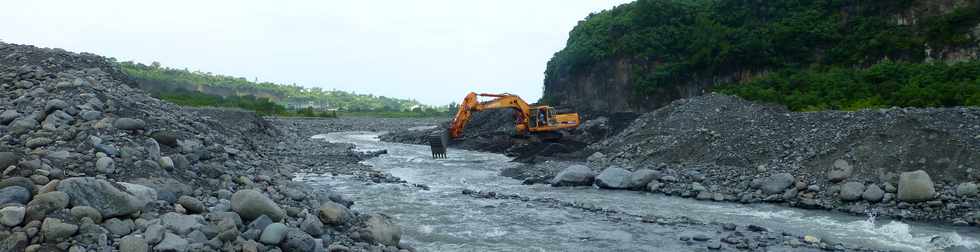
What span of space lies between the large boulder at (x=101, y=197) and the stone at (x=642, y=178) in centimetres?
1300

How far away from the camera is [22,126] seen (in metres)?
8.23

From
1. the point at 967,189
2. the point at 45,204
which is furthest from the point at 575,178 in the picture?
the point at 45,204

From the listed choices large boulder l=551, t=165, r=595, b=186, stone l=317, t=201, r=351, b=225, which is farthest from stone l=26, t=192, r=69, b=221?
large boulder l=551, t=165, r=595, b=186

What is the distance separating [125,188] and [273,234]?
176 cm

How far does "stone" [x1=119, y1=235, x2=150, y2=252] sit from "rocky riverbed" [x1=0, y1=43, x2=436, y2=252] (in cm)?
1

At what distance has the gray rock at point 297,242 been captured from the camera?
684 cm

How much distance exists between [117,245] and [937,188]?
15.1 m

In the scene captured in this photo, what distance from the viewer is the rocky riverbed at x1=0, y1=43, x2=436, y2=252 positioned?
19.2 ft

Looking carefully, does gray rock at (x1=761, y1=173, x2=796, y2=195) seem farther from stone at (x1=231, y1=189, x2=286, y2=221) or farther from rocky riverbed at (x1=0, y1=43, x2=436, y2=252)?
stone at (x1=231, y1=189, x2=286, y2=221)

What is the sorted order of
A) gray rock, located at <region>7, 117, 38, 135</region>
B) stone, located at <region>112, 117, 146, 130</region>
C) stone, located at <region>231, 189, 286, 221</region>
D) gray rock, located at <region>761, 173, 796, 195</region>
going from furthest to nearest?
gray rock, located at <region>761, 173, 796, 195</region> < stone, located at <region>112, 117, 146, 130</region> < gray rock, located at <region>7, 117, 38, 135</region> < stone, located at <region>231, 189, 286, 221</region>

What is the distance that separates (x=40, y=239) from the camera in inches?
218

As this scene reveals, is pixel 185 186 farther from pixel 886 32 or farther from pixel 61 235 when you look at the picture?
pixel 886 32

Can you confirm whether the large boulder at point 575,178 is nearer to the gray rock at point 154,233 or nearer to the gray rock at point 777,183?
the gray rock at point 777,183

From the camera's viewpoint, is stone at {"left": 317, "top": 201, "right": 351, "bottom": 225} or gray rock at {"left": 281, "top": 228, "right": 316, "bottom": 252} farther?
stone at {"left": 317, "top": 201, "right": 351, "bottom": 225}
